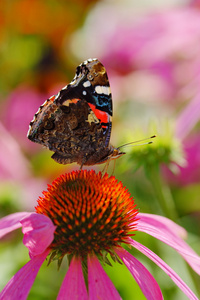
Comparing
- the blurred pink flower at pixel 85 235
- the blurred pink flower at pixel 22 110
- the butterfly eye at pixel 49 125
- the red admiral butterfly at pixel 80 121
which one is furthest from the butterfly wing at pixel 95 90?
the blurred pink flower at pixel 22 110

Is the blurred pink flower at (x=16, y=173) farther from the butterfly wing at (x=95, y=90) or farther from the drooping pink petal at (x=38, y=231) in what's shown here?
the drooping pink petal at (x=38, y=231)

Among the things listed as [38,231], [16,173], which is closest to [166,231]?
[38,231]

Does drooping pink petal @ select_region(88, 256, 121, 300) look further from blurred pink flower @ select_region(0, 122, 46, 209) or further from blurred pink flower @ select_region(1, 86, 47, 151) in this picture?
blurred pink flower @ select_region(1, 86, 47, 151)

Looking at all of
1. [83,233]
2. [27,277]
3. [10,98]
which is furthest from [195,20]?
[27,277]

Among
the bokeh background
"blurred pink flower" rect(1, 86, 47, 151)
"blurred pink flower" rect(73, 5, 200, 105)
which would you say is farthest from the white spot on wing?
"blurred pink flower" rect(1, 86, 47, 151)

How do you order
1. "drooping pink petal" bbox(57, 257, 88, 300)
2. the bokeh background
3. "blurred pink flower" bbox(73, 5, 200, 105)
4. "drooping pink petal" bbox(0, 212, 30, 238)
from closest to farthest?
"drooping pink petal" bbox(57, 257, 88, 300) → "drooping pink petal" bbox(0, 212, 30, 238) → the bokeh background → "blurred pink flower" bbox(73, 5, 200, 105)

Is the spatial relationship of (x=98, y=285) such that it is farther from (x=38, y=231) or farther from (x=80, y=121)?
(x=80, y=121)

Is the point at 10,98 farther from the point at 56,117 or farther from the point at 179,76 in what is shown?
the point at 56,117
